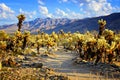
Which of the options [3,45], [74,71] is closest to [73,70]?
[74,71]

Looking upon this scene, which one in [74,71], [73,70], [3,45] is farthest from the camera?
[3,45]

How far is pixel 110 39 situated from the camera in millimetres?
40000

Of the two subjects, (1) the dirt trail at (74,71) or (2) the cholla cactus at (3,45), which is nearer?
(1) the dirt trail at (74,71)

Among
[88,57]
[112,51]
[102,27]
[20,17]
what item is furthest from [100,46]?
[20,17]

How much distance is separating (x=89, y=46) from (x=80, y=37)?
4.94m

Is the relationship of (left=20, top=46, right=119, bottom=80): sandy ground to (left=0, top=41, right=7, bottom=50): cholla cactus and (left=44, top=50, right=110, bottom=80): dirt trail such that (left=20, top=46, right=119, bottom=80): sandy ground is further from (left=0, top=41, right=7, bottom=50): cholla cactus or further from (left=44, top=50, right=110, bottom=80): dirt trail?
(left=0, top=41, right=7, bottom=50): cholla cactus

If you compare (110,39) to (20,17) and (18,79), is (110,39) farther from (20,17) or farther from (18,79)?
(18,79)

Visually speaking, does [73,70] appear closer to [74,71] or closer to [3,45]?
[74,71]

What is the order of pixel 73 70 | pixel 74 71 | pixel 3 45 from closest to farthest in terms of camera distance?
pixel 74 71
pixel 73 70
pixel 3 45

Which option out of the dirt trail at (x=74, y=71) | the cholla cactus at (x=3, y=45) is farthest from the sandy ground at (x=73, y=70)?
the cholla cactus at (x=3, y=45)

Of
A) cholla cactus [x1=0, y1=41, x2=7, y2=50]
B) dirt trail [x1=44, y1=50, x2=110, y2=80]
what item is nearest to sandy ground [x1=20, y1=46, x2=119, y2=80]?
Answer: dirt trail [x1=44, y1=50, x2=110, y2=80]

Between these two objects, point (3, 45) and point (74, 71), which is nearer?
point (74, 71)

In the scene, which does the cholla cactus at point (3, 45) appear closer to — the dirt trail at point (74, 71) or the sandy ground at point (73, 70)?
the sandy ground at point (73, 70)

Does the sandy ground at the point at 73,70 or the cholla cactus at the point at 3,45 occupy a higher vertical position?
the cholla cactus at the point at 3,45
